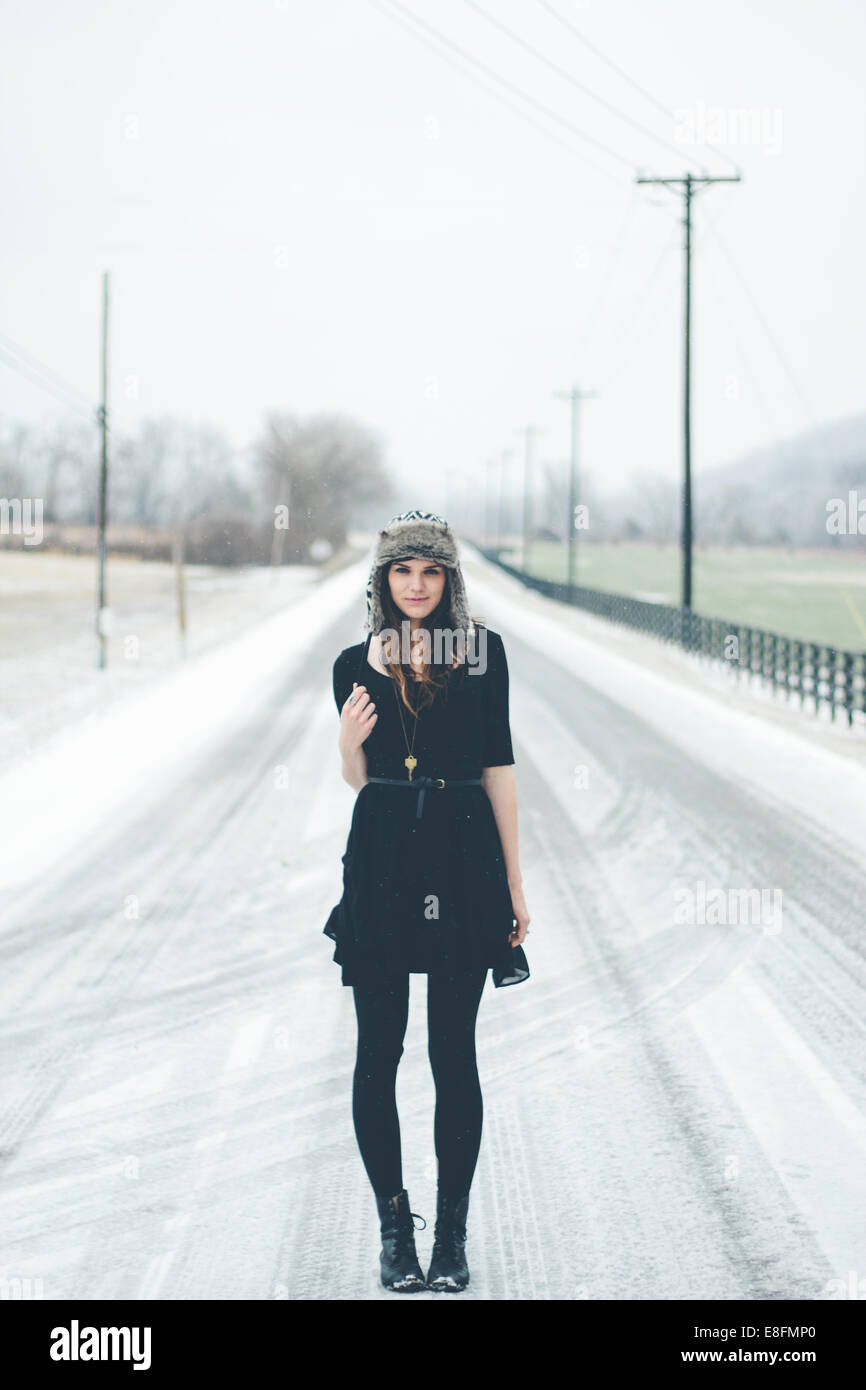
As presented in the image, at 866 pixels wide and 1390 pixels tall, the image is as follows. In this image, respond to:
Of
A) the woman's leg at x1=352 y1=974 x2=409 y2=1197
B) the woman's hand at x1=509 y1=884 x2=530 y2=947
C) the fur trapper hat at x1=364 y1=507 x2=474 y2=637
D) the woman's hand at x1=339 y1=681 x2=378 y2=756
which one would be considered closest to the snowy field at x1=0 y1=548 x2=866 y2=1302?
the woman's leg at x1=352 y1=974 x2=409 y2=1197

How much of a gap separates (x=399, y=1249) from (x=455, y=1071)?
504 millimetres

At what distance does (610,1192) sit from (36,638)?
34248mm

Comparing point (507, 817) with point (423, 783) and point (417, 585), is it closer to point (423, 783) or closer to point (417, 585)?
point (423, 783)

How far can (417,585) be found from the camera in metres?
3.70

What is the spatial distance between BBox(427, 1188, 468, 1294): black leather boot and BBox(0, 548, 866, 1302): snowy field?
0.20ft

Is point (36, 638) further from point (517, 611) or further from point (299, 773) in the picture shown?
A: point (299, 773)

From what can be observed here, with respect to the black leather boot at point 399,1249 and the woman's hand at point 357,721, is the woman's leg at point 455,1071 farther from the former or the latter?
the woman's hand at point 357,721

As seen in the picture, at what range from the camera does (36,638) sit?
36781mm

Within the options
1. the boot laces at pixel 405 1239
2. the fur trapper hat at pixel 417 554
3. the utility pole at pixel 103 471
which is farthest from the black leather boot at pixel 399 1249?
the utility pole at pixel 103 471

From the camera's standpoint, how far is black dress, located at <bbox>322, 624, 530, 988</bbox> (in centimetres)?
370

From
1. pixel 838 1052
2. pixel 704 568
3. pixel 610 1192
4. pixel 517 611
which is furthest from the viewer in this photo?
pixel 704 568

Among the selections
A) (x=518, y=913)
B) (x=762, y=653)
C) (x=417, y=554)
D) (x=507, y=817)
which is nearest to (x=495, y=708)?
(x=507, y=817)
